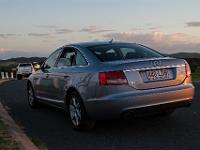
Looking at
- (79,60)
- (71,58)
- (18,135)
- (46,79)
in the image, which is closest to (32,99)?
(46,79)

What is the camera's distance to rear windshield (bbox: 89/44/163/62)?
8.67 m

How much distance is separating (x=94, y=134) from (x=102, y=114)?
1.94ft

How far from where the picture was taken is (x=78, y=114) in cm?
866

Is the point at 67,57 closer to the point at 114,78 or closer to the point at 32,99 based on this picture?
the point at 114,78

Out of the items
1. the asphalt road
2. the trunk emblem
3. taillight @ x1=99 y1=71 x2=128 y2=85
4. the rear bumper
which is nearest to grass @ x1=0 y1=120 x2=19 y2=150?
the asphalt road

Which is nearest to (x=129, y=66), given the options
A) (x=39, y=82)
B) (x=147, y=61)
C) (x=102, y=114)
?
Answer: (x=147, y=61)

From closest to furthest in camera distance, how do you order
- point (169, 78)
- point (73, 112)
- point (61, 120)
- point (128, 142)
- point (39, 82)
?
point (128, 142) → point (169, 78) → point (73, 112) → point (61, 120) → point (39, 82)

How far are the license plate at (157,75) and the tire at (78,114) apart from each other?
4.23 feet

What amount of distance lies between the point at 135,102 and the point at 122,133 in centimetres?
86

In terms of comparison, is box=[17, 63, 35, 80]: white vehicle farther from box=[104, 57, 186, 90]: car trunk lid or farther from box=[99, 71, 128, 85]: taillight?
box=[99, 71, 128, 85]: taillight

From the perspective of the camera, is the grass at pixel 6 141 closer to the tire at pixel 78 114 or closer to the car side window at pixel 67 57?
the tire at pixel 78 114

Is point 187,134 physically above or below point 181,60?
below

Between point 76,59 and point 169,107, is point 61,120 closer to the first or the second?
point 76,59

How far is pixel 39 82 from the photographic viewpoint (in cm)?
1112
